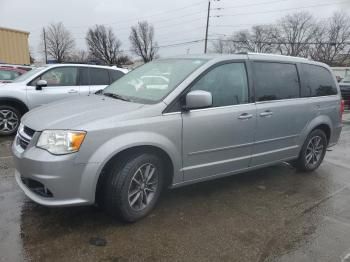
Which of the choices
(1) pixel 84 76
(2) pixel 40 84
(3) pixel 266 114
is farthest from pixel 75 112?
(1) pixel 84 76

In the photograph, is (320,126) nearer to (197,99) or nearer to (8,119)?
(197,99)

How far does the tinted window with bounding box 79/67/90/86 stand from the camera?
26.8ft

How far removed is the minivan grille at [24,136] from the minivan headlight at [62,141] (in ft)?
0.93

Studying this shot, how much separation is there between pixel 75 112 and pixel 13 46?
878 inches

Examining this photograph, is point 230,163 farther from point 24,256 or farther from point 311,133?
point 24,256

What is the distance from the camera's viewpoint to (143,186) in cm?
354

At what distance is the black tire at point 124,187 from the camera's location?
129 inches

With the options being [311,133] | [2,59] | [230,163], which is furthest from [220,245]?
[2,59]

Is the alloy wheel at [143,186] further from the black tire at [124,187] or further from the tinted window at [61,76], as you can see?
the tinted window at [61,76]

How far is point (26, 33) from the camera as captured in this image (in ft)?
77.6

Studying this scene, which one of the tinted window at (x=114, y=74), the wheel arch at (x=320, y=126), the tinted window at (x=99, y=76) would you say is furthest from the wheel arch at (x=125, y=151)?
the tinted window at (x=114, y=74)

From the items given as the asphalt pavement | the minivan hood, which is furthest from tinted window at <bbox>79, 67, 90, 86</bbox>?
the minivan hood

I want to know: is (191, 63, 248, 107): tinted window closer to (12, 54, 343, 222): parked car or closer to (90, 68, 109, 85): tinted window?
(12, 54, 343, 222): parked car

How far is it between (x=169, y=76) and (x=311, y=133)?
263 centimetres
